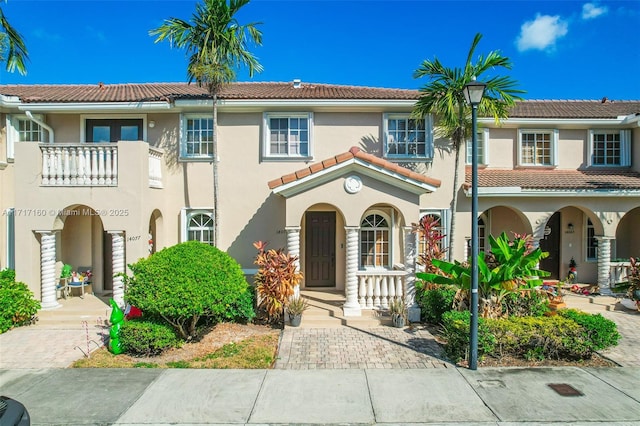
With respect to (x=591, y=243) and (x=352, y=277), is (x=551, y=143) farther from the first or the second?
(x=352, y=277)

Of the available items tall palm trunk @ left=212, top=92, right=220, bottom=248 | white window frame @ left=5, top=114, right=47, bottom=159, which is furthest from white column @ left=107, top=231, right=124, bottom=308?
white window frame @ left=5, top=114, right=47, bottom=159

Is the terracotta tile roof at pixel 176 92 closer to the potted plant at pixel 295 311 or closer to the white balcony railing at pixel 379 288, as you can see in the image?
the white balcony railing at pixel 379 288

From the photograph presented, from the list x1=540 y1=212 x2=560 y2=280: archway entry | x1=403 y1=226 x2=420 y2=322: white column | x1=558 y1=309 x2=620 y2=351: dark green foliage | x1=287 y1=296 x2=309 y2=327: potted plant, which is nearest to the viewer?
x1=558 y1=309 x2=620 y2=351: dark green foliage

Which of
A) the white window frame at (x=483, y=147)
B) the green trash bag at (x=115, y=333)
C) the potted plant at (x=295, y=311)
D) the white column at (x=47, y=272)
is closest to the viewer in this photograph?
the green trash bag at (x=115, y=333)

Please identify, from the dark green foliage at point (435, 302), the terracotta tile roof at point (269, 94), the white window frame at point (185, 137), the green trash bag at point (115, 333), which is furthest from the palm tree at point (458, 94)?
the green trash bag at point (115, 333)

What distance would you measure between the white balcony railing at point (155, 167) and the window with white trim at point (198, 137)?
854 mm

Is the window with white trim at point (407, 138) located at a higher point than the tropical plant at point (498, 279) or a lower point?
higher

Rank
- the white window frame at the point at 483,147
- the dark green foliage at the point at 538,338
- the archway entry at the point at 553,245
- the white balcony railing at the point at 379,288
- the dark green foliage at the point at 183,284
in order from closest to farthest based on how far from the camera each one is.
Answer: the dark green foliage at the point at 538,338
the dark green foliage at the point at 183,284
the white balcony railing at the point at 379,288
the white window frame at the point at 483,147
the archway entry at the point at 553,245

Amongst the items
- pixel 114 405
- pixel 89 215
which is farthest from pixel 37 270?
pixel 114 405

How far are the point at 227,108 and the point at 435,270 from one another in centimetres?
869

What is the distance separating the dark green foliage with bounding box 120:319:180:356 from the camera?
8.72 m

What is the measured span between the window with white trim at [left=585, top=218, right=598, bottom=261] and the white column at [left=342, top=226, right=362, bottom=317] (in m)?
10.4

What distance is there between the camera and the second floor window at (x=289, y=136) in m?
13.9

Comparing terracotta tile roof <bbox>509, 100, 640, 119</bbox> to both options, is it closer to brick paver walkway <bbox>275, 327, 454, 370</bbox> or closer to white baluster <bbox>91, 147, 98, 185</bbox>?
brick paver walkway <bbox>275, 327, 454, 370</bbox>
